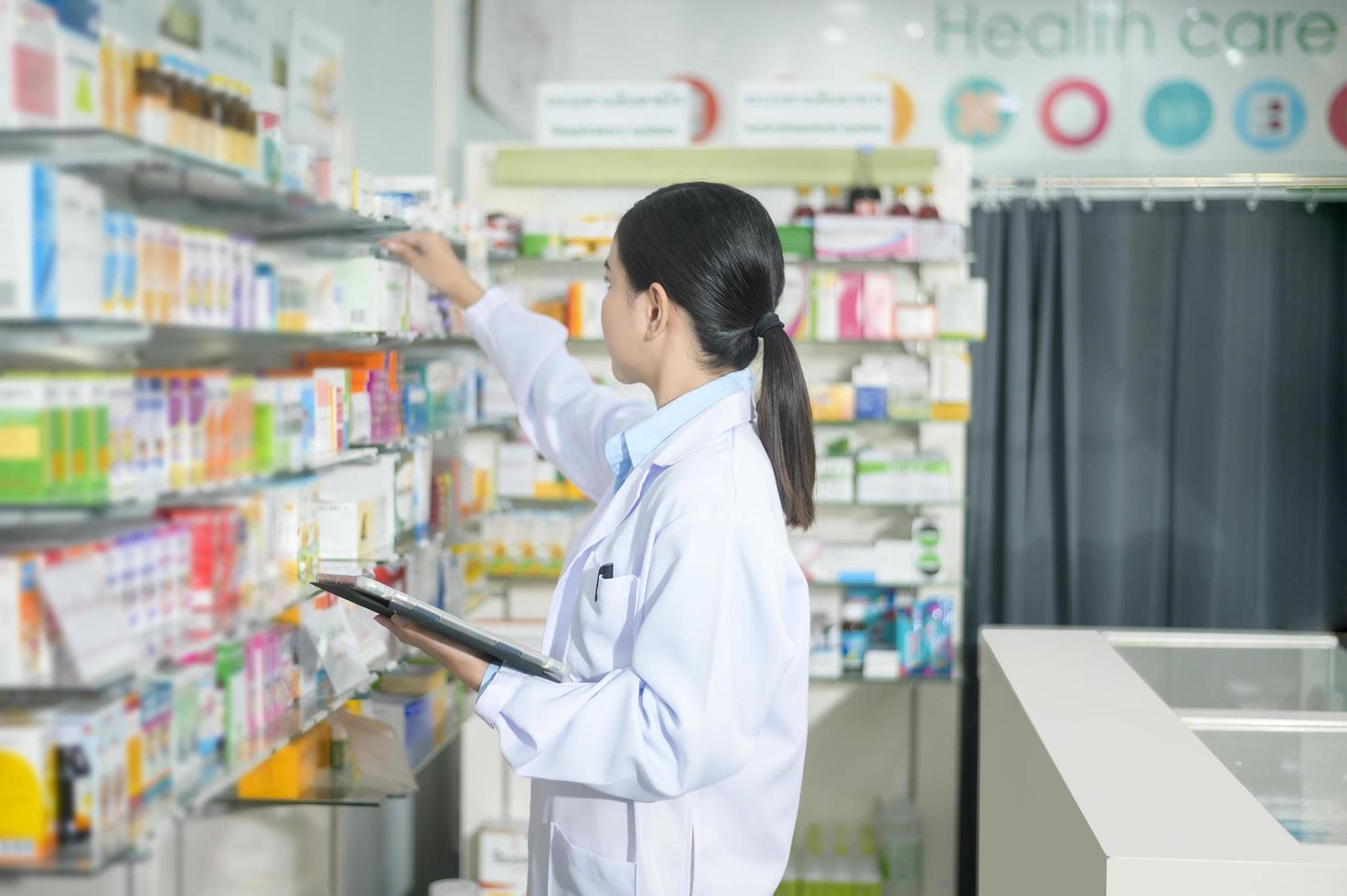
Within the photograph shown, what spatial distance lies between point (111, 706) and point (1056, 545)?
155 inches

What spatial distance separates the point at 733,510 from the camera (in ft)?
5.74

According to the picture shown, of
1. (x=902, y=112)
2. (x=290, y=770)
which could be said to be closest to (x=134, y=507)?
(x=290, y=770)

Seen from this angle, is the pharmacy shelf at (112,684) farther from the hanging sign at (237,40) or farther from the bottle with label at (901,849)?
the bottle with label at (901,849)

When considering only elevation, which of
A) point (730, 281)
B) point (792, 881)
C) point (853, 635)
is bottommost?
point (792, 881)

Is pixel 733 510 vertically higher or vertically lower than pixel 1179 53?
lower

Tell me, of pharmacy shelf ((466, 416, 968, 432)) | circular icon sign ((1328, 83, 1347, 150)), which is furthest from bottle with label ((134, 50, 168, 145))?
circular icon sign ((1328, 83, 1347, 150))

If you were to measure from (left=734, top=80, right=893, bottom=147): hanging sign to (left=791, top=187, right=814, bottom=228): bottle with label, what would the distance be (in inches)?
8.8

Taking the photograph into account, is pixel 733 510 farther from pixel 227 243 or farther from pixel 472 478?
pixel 472 478

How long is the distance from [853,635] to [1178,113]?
8.12ft

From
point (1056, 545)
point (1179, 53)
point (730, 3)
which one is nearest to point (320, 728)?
point (1056, 545)

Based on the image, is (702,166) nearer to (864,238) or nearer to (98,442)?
(864,238)

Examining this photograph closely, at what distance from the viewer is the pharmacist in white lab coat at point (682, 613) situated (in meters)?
1.70

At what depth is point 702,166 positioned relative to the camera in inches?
176

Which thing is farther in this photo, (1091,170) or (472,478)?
(1091,170)
